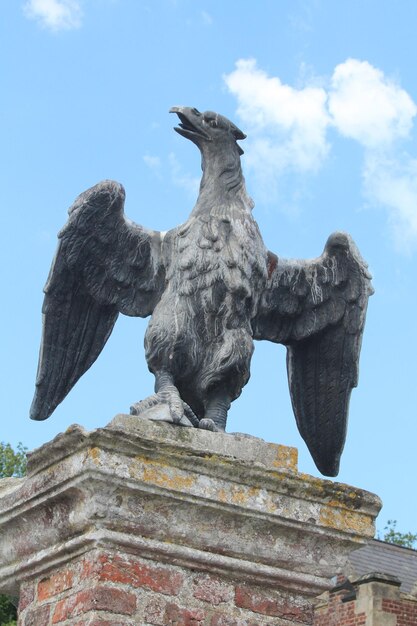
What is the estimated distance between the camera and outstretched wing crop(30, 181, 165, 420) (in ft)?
19.1

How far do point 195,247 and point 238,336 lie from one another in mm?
461

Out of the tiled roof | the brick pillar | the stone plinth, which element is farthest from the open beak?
the tiled roof

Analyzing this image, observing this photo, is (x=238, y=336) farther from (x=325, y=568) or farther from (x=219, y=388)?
(x=325, y=568)

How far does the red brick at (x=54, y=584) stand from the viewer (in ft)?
16.1

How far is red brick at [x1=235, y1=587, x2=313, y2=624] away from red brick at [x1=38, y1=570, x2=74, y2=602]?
693 mm

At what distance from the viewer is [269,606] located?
5.11 m

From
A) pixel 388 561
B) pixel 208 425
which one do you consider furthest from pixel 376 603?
pixel 208 425

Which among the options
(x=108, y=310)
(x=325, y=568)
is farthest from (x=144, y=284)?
(x=325, y=568)

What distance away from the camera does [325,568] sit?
5.25 m

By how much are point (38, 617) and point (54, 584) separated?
0.52 feet

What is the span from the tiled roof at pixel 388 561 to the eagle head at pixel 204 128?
1607cm

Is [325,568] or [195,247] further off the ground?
[195,247]

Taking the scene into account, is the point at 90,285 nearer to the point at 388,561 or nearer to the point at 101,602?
the point at 101,602

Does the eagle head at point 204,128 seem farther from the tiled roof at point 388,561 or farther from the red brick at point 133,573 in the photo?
the tiled roof at point 388,561
